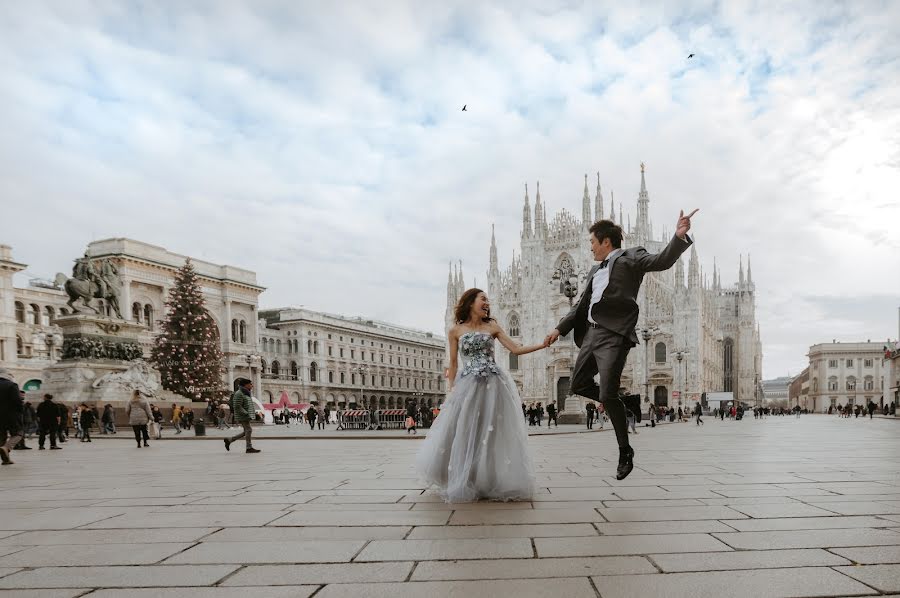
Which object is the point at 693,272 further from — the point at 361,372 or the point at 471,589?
the point at 471,589

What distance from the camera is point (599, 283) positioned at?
16.8 feet

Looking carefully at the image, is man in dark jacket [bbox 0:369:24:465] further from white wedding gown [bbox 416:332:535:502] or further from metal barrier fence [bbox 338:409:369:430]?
metal barrier fence [bbox 338:409:369:430]

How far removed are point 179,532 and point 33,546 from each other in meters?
0.69

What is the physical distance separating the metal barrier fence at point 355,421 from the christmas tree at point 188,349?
969 cm

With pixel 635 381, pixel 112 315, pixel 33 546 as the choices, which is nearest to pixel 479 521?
pixel 33 546

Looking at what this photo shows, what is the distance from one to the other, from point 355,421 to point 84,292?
11.2 metres

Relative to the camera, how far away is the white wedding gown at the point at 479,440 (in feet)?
15.4

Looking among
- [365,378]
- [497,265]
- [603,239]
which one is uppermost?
[497,265]

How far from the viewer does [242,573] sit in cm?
274

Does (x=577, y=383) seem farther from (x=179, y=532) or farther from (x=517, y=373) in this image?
(x=517, y=373)

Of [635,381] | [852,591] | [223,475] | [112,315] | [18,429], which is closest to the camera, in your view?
[852,591]

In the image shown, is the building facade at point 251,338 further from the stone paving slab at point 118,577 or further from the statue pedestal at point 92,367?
the stone paving slab at point 118,577

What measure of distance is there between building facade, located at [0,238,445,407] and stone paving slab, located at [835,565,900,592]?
73.7ft

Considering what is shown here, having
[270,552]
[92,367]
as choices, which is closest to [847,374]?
[92,367]
